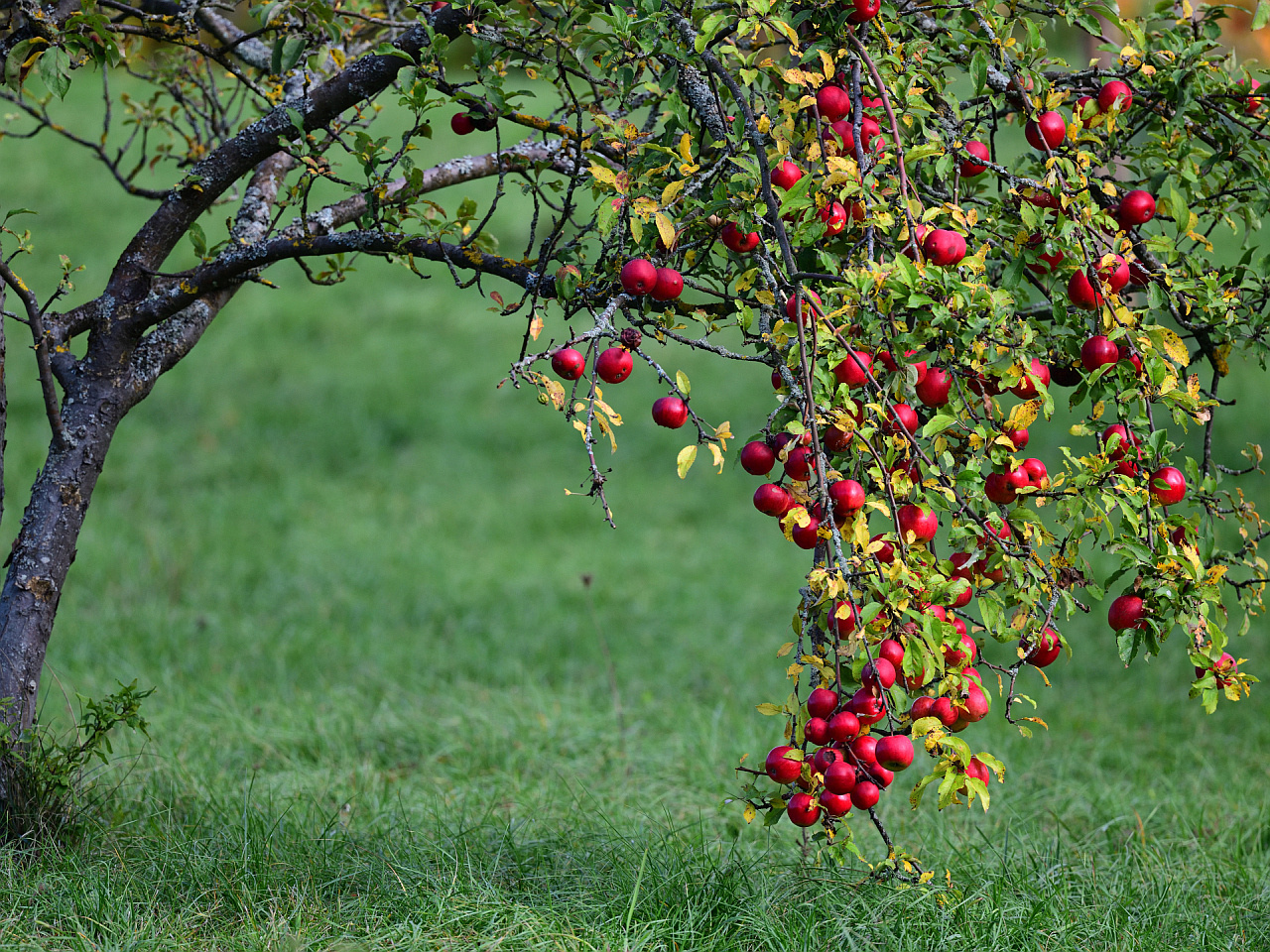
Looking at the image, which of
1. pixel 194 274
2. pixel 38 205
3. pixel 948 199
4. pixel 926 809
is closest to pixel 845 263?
pixel 948 199

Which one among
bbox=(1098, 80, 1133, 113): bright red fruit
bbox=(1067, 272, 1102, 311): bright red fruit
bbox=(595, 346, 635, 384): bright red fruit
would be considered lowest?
bbox=(595, 346, 635, 384): bright red fruit

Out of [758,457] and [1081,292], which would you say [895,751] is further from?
[1081,292]

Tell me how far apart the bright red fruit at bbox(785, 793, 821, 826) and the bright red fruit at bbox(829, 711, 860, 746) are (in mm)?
159

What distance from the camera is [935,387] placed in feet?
5.50

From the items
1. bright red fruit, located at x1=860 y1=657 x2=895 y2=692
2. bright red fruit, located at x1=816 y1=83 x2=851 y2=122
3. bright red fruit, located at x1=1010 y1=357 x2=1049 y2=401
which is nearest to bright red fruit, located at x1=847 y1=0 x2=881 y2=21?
bright red fruit, located at x1=816 y1=83 x2=851 y2=122

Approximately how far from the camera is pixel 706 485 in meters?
7.13

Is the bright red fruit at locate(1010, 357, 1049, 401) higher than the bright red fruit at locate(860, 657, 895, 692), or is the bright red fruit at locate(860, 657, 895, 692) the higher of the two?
the bright red fruit at locate(1010, 357, 1049, 401)

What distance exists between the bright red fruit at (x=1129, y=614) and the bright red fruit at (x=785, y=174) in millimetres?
865

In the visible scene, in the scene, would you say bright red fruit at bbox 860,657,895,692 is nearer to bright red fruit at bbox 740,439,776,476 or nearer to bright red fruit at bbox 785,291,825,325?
bright red fruit at bbox 740,439,776,476

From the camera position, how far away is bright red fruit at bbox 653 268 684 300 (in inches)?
69.7

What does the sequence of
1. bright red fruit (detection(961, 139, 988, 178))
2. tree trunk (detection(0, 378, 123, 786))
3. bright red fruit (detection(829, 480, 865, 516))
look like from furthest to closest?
tree trunk (detection(0, 378, 123, 786)) → bright red fruit (detection(961, 139, 988, 178)) → bright red fruit (detection(829, 480, 865, 516))

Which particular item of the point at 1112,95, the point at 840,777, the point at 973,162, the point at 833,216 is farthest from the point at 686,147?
the point at 840,777

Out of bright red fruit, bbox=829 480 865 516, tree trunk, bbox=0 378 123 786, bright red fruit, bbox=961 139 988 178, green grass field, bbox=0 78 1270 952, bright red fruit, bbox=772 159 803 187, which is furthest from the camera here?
tree trunk, bbox=0 378 123 786

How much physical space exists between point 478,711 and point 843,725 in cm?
238
